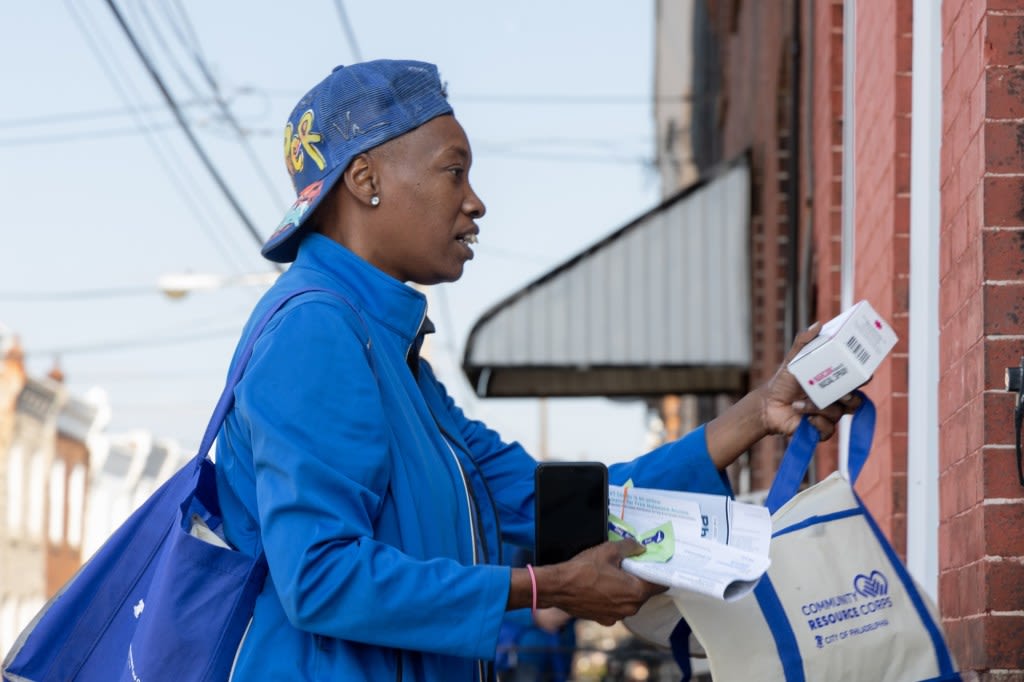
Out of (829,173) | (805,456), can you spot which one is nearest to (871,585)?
(805,456)

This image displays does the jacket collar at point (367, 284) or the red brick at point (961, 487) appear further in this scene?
the red brick at point (961, 487)

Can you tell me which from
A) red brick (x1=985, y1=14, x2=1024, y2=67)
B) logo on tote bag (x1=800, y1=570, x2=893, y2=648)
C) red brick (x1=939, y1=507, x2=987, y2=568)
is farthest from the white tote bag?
red brick (x1=985, y1=14, x2=1024, y2=67)

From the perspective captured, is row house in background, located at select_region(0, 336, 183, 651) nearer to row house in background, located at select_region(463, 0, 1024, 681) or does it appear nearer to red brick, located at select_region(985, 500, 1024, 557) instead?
row house in background, located at select_region(463, 0, 1024, 681)

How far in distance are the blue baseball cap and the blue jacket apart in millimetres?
111

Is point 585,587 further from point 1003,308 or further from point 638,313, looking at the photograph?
point 638,313

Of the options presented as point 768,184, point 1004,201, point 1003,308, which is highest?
point 768,184

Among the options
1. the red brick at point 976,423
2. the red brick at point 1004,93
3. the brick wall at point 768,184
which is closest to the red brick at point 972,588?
the red brick at point 976,423

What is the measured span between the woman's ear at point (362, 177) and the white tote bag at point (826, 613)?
903 millimetres

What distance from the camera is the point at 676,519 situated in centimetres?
281

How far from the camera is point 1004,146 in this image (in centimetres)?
328

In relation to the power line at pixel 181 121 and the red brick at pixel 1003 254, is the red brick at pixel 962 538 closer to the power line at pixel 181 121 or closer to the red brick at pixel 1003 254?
the red brick at pixel 1003 254

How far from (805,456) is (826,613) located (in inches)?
13.6

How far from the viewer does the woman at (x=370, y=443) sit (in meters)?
2.53

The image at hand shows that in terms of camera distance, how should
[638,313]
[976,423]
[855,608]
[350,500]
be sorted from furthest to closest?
[638,313], [976,423], [855,608], [350,500]
